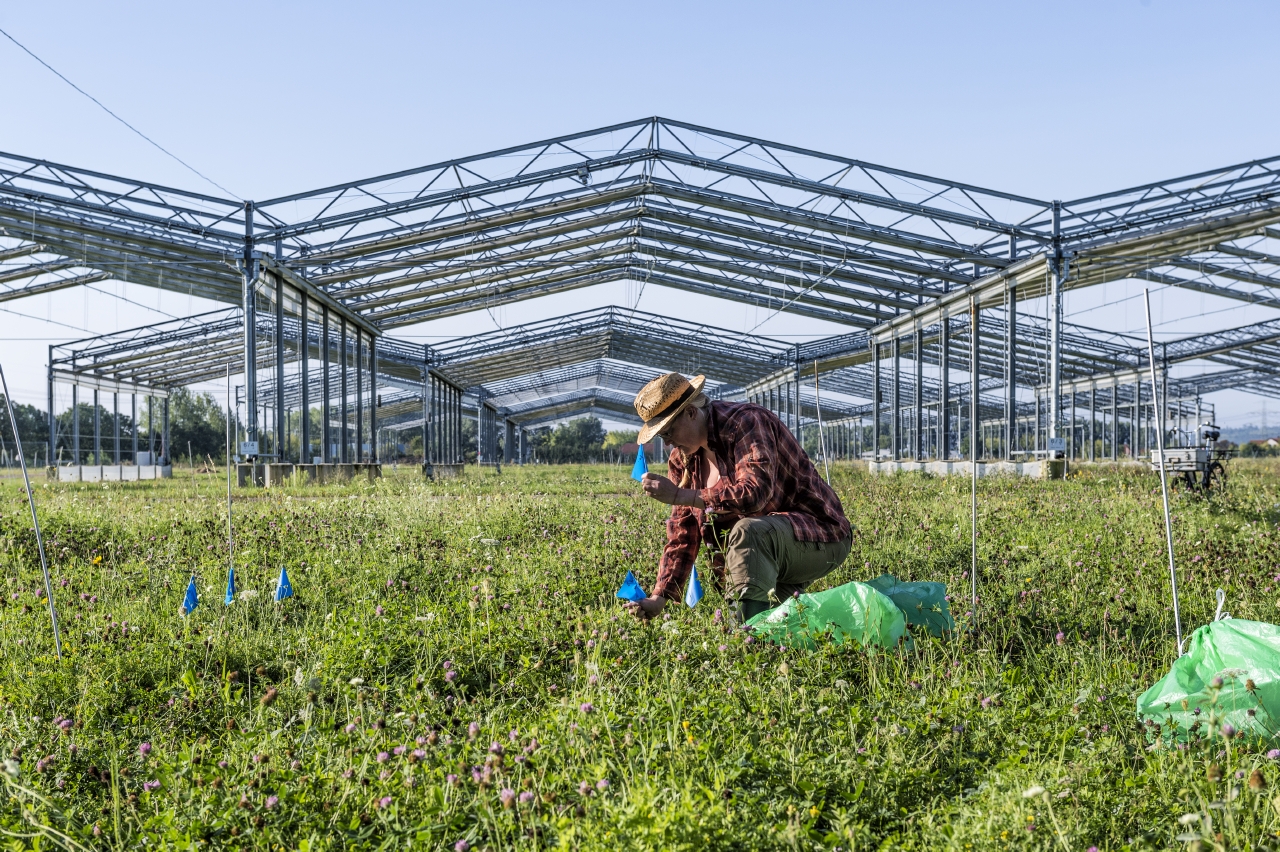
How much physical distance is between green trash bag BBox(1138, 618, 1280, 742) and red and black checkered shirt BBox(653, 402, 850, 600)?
1444 millimetres

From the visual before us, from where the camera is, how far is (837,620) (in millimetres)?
3262

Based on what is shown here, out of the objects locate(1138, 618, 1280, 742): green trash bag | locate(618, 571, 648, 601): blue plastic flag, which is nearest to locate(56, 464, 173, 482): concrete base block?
locate(618, 571, 648, 601): blue plastic flag

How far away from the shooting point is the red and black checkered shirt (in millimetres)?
3520

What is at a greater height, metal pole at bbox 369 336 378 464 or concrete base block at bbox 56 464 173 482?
metal pole at bbox 369 336 378 464

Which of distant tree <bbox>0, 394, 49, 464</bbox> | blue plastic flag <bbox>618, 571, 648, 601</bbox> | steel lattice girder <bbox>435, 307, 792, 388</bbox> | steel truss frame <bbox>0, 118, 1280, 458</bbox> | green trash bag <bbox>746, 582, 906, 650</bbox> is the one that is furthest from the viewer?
distant tree <bbox>0, 394, 49, 464</bbox>

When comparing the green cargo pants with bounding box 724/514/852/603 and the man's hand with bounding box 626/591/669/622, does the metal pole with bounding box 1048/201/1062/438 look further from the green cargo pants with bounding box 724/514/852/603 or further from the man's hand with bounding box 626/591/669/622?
the man's hand with bounding box 626/591/669/622

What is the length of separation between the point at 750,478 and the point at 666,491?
0.44 metres

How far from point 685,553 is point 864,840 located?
1897 millimetres

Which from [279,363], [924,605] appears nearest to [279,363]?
[279,363]

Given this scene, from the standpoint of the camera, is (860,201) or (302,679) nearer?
(302,679)

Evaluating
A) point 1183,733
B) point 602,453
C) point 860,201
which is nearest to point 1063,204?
point 860,201

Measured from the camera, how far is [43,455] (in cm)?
3412

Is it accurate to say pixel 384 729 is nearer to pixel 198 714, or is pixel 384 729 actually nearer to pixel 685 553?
pixel 198 714

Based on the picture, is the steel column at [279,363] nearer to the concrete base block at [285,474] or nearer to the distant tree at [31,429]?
the concrete base block at [285,474]
